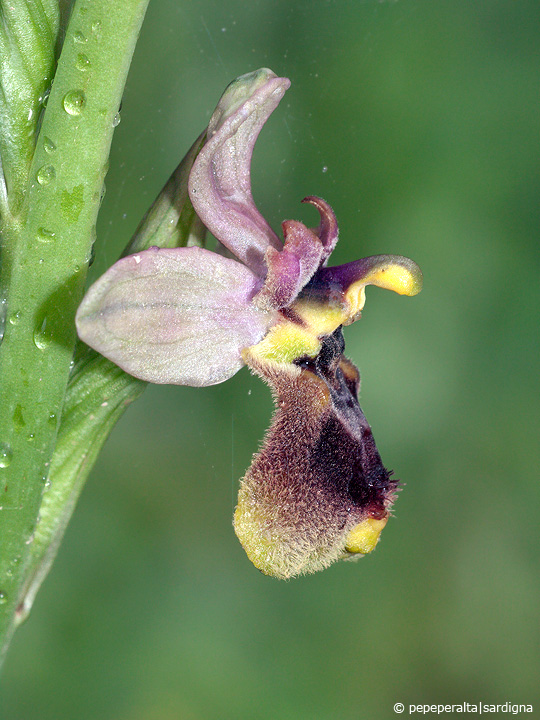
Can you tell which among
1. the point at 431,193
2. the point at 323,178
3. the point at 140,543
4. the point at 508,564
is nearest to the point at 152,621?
the point at 140,543

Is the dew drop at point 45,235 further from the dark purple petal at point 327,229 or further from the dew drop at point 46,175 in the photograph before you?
the dark purple petal at point 327,229

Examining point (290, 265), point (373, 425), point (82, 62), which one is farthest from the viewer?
point (373, 425)

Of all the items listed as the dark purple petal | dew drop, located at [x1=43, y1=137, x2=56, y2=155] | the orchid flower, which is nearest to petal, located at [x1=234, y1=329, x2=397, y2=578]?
the orchid flower

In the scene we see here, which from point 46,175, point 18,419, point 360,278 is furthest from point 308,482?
point 46,175

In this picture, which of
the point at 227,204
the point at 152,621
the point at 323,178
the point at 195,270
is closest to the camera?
the point at 195,270

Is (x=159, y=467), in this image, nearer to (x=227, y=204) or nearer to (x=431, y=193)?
(x=431, y=193)

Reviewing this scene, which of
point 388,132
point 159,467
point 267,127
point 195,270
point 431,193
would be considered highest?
point 195,270

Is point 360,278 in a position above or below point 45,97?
below

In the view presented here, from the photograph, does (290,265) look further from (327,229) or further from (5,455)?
(5,455)
